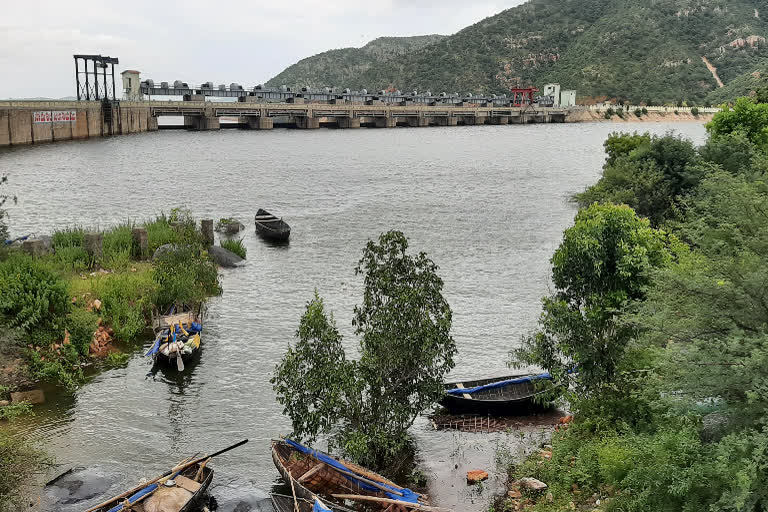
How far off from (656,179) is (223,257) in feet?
88.8

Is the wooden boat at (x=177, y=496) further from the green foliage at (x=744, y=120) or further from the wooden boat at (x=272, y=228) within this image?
the green foliage at (x=744, y=120)

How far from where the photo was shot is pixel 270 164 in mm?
91938

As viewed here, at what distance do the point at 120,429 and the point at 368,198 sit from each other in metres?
48.2

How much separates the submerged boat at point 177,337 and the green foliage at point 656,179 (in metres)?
25.3

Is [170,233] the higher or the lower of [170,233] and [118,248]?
the higher

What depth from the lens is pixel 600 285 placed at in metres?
19.6

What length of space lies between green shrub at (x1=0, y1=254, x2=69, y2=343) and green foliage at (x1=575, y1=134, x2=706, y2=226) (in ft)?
97.9

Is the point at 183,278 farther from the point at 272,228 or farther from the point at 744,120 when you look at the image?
the point at 744,120

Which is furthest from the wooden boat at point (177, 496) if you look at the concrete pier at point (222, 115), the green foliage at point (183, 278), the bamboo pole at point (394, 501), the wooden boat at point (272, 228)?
the concrete pier at point (222, 115)

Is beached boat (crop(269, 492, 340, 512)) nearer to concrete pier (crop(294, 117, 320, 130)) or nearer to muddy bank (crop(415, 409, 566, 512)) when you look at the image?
muddy bank (crop(415, 409, 566, 512))

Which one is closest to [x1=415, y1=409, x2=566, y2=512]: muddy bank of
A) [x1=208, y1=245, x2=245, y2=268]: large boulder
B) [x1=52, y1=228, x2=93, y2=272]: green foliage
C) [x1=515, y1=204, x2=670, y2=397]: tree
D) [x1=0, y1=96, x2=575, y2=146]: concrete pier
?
[x1=515, y1=204, x2=670, y2=397]: tree

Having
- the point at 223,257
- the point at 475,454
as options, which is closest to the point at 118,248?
the point at 223,257

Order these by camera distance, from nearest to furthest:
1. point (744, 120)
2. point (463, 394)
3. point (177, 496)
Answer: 1. point (177, 496)
2. point (463, 394)
3. point (744, 120)

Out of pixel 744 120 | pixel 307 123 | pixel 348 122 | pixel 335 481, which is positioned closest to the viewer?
pixel 335 481
